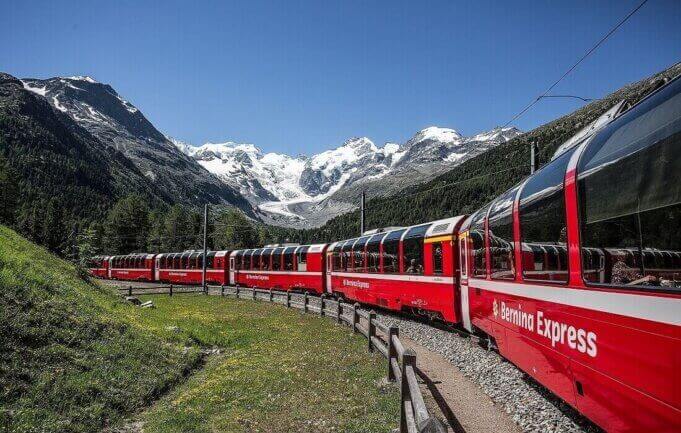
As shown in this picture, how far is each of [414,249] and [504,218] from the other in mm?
8568

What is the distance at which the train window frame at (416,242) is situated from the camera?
1766 cm

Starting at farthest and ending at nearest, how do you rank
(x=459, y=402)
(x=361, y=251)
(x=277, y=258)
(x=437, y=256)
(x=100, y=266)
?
1. (x=100, y=266)
2. (x=277, y=258)
3. (x=361, y=251)
4. (x=437, y=256)
5. (x=459, y=402)

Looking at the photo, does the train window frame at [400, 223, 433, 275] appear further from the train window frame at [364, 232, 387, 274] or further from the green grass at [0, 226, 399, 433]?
the green grass at [0, 226, 399, 433]

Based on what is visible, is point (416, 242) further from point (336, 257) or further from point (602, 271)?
point (602, 271)

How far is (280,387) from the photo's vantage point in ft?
34.3

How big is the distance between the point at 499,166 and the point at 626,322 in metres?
172

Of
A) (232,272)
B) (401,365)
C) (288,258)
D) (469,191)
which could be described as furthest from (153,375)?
(469,191)

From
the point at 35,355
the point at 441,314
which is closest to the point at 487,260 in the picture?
the point at 441,314

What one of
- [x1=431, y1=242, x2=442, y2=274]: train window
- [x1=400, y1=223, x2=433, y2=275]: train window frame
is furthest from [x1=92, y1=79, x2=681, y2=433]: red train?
[x1=400, y1=223, x2=433, y2=275]: train window frame

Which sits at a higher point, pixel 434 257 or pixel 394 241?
pixel 394 241

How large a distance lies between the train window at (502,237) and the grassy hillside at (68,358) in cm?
769

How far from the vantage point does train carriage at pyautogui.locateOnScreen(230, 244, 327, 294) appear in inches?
1266

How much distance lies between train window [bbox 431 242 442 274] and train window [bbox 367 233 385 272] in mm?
4854

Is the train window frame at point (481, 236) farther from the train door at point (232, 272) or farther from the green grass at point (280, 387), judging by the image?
the train door at point (232, 272)
